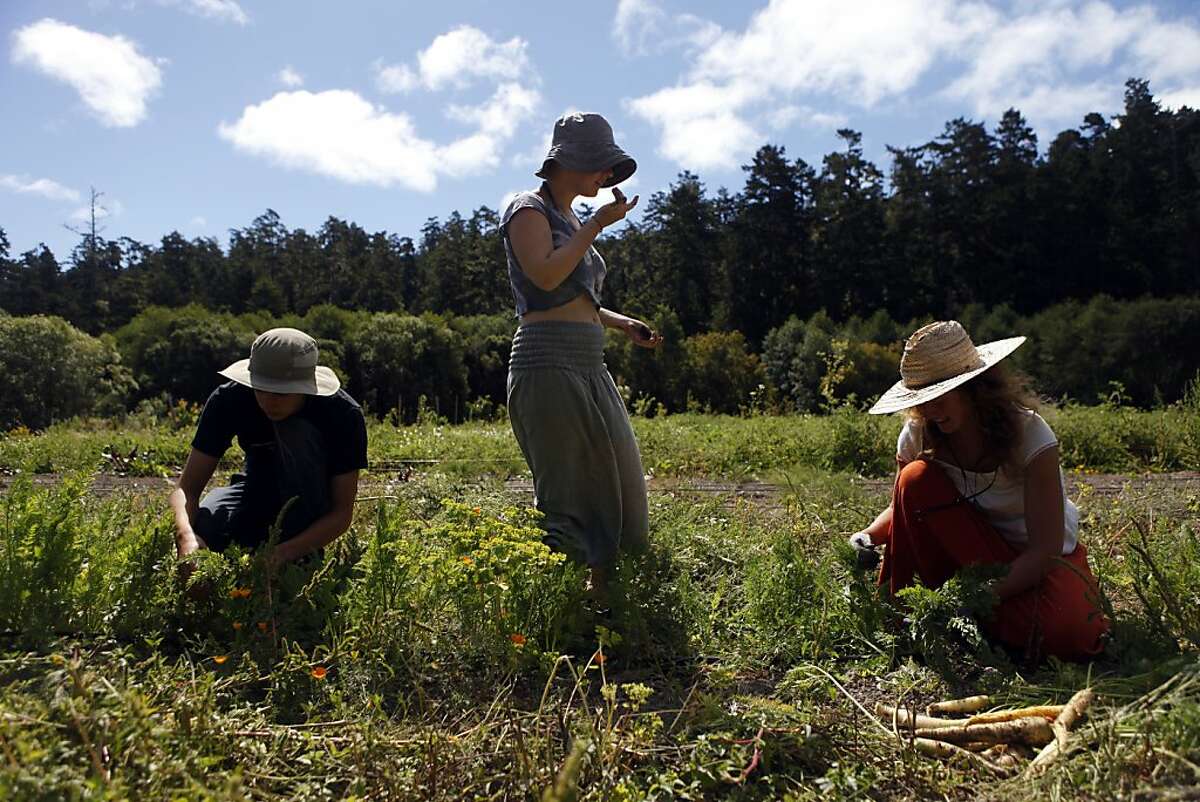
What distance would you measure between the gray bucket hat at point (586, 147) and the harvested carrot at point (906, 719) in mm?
1858

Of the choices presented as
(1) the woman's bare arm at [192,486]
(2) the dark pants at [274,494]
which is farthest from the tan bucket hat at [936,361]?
(1) the woman's bare arm at [192,486]

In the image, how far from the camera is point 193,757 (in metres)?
1.63

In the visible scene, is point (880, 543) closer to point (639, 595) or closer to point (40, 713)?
point (639, 595)

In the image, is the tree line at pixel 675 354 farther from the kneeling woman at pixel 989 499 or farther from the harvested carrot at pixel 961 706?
the harvested carrot at pixel 961 706

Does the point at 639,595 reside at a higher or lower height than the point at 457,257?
lower

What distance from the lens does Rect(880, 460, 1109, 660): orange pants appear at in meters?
2.43

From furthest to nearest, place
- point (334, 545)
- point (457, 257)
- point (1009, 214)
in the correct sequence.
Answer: point (457, 257), point (1009, 214), point (334, 545)

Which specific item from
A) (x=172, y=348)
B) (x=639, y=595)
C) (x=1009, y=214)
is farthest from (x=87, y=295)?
(x=639, y=595)

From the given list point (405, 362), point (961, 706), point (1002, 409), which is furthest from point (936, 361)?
point (405, 362)

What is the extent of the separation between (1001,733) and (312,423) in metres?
2.32

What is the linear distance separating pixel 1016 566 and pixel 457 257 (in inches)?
2357

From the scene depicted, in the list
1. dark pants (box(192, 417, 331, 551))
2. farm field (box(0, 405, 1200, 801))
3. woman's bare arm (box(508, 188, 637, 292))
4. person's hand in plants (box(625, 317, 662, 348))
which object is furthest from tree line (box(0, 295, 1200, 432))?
farm field (box(0, 405, 1200, 801))

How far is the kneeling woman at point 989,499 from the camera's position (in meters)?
2.46

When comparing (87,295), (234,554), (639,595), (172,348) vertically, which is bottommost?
(639,595)
